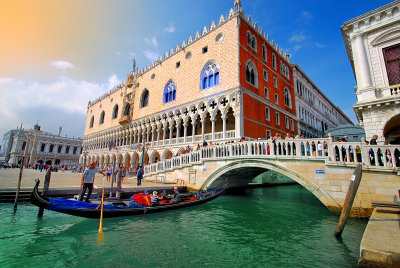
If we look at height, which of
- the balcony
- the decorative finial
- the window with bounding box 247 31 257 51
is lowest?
the balcony

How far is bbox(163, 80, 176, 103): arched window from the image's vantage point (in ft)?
72.7

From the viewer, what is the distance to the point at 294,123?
75.9 feet

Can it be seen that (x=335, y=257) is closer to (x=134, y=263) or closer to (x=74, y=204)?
(x=134, y=263)

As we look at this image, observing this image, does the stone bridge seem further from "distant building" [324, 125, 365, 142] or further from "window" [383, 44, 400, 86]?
"distant building" [324, 125, 365, 142]

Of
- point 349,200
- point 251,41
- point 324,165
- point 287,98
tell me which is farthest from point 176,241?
point 287,98

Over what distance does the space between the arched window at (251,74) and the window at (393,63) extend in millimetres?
9012

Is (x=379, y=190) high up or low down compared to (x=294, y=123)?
down

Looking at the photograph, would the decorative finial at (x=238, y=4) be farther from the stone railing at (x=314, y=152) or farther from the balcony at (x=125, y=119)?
the balcony at (x=125, y=119)

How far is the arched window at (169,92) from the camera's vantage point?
2215 centimetres

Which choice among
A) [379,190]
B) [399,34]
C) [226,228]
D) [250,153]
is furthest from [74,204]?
[399,34]

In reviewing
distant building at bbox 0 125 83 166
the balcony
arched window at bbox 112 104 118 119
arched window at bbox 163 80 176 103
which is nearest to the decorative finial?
arched window at bbox 163 80 176 103

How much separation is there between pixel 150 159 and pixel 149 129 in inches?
172

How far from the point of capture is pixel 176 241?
4.96 m

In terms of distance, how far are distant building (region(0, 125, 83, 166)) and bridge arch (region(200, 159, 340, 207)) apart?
167 feet
